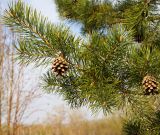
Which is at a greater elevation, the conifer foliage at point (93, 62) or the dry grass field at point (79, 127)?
the conifer foliage at point (93, 62)

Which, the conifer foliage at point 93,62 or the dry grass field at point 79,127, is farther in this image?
the dry grass field at point 79,127

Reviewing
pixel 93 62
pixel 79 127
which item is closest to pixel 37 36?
pixel 93 62

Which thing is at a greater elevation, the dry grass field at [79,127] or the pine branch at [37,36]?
the pine branch at [37,36]

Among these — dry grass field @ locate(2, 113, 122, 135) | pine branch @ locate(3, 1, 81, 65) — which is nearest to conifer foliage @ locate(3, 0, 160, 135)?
pine branch @ locate(3, 1, 81, 65)

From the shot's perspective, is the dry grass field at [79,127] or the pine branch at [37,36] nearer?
the pine branch at [37,36]

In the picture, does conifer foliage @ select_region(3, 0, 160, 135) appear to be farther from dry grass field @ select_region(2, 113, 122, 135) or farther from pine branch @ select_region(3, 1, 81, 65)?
dry grass field @ select_region(2, 113, 122, 135)

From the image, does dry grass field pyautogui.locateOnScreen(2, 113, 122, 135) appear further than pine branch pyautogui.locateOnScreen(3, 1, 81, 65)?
Yes

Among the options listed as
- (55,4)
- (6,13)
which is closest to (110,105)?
(6,13)

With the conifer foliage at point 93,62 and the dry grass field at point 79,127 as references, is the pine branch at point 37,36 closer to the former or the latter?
the conifer foliage at point 93,62

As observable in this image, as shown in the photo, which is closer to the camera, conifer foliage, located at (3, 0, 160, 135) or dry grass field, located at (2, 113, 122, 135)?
conifer foliage, located at (3, 0, 160, 135)

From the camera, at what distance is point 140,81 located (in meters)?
1.08

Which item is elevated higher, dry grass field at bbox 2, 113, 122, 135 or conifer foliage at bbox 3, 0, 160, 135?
conifer foliage at bbox 3, 0, 160, 135

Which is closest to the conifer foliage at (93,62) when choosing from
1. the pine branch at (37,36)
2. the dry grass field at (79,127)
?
the pine branch at (37,36)

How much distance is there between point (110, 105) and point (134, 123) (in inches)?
16.7
